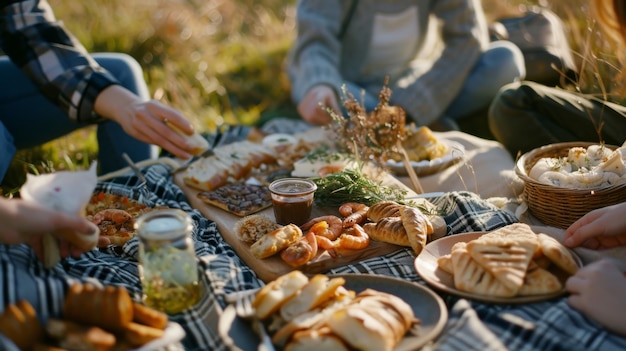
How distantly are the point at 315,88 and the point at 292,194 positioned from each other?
70.3 inches

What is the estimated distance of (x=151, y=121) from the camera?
9.66 ft

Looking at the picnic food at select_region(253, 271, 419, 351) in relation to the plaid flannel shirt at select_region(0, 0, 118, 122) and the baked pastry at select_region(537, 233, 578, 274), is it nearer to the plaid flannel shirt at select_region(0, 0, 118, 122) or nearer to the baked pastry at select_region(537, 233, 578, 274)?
the baked pastry at select_region(537, 233, 578, 274)

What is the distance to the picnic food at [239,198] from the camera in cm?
291

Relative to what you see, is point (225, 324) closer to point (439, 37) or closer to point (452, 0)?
point (452, 0)

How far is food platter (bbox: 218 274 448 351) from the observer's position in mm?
1837

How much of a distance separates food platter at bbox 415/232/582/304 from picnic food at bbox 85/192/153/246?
120cm

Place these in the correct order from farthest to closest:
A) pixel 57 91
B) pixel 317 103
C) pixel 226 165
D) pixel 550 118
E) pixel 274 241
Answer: pixel 317 103 < pixel 550 118 < pixel 226 165 < pixel 57 91 < pixel 274 241

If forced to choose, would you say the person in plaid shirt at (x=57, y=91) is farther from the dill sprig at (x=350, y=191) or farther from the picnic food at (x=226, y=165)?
the dill sprig at (x=350, y=191)

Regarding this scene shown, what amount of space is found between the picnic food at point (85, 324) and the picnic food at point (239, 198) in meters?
1.11

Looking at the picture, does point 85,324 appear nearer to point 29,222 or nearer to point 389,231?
point 29,222

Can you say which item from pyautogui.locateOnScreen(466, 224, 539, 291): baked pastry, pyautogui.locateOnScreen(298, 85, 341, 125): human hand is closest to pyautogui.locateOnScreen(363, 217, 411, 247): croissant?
pyautogui.locateOnScreen(466, 224, 539, 291): baked pastry

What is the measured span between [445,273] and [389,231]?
0.30 metres

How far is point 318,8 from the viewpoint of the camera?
4.70m

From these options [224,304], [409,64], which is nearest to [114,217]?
[224,304]
